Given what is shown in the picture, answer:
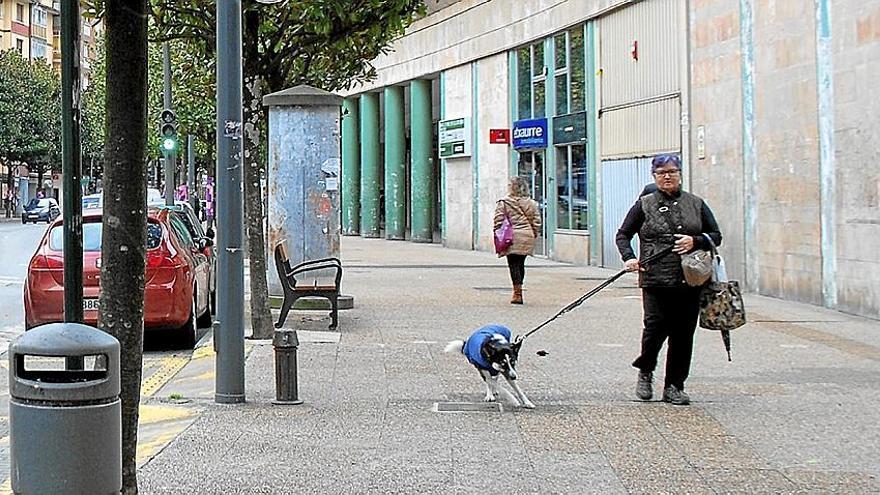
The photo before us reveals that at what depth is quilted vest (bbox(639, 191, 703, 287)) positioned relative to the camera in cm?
903

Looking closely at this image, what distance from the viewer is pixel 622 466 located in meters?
7.24

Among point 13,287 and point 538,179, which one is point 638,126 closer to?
point 538,179

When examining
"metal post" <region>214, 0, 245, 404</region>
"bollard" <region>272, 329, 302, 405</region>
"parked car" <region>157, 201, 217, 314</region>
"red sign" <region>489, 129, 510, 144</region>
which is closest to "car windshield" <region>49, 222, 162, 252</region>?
"parked car" <region>157, 201, 217, 314</region>

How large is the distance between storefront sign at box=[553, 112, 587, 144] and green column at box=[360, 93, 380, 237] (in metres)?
15.3

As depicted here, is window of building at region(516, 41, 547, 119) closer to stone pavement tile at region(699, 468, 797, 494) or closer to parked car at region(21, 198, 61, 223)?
stone pavement tile at region(699, 468, 797, 494)

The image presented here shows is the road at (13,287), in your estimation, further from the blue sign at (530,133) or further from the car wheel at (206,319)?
the blue sign at (530,133)

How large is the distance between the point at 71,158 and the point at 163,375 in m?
5.86

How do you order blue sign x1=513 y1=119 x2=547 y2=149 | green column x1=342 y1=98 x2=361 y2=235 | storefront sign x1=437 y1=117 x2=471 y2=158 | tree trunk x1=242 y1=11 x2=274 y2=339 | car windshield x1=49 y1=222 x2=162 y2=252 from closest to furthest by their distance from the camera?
tree trunk x1=242 y1=11 x2=274 y2=339 → car windshield x1=49 y1=222 x2=162 y2=252 → blue sign x1=513 y1=119 x2=547 y2=149 → storefront sign x1=437 y1=117 x2=471 y2=158 → green column x1=342 y1=98 x2=361 y2=235

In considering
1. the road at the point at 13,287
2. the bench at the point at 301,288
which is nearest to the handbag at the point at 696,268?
the bench at the point at 301,288

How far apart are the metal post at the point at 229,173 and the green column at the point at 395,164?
31179mm

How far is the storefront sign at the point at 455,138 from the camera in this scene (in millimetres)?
33625

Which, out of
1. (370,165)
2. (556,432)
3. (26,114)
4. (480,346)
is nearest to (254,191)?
(480,346)

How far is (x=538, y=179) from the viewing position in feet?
97.3

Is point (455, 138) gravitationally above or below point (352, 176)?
above
